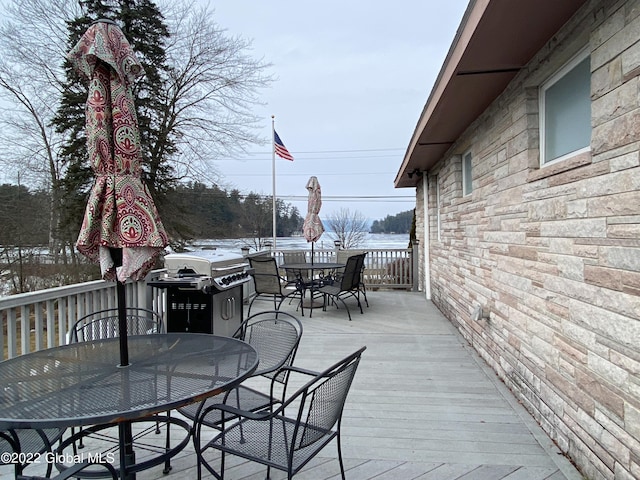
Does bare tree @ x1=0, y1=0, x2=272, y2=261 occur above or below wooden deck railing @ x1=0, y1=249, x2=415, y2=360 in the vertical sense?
above

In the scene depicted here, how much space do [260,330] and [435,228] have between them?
16.7ft

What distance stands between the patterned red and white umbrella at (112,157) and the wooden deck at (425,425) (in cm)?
122

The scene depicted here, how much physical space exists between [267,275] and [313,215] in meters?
1.67

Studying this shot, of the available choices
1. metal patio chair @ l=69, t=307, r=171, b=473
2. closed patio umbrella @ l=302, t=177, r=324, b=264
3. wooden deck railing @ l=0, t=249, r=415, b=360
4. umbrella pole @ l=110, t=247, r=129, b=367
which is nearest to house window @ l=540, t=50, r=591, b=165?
umbrella pole @ l=110, t=247, r=129, b=367

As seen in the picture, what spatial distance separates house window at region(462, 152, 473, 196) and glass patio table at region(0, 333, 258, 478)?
3.84 m

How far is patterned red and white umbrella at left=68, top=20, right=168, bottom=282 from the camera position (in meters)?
1.76

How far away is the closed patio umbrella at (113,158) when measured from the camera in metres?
1.76

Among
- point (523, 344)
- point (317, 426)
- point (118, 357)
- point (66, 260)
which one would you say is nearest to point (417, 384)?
point (523, 344)

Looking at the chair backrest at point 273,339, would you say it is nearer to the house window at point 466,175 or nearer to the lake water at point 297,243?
the house window at point 466,175

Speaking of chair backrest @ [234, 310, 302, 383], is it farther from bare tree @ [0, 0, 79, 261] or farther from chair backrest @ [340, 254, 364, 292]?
bare tree @ [0, 0, 79, 261]

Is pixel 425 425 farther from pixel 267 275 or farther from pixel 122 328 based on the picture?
pixel 267 275

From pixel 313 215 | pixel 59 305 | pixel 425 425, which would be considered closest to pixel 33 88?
pixel 313 215

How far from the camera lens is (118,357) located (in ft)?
6.91

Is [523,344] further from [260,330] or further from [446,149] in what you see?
[446,149]
